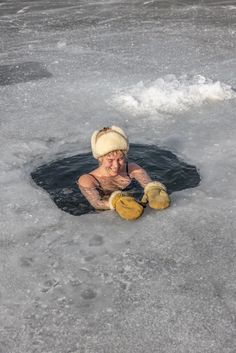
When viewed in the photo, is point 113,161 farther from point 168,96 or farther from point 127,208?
point 168,96

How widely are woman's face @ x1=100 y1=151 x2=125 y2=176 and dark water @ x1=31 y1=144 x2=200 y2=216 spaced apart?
35 cm

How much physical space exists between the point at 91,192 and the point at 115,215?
1.49ft

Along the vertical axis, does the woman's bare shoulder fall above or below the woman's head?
below

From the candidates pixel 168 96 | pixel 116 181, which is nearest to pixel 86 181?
pixel 116 181

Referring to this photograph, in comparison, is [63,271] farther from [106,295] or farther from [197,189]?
[197,189]

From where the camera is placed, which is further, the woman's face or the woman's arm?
the woman's face

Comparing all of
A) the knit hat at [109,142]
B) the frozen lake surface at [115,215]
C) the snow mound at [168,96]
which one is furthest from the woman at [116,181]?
the snow mound at [168,96]

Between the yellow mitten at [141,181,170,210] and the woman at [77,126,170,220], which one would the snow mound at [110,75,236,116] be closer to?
the woman at [77,126,170,220]

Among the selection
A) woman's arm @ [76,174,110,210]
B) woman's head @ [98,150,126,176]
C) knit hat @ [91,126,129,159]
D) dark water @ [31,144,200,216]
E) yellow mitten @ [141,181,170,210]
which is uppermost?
knit hat @ [91,126,129,159]

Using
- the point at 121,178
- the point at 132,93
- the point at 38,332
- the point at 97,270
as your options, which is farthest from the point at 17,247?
the point at 132,93

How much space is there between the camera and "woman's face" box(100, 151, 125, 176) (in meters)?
4.33

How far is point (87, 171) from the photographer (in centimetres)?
498

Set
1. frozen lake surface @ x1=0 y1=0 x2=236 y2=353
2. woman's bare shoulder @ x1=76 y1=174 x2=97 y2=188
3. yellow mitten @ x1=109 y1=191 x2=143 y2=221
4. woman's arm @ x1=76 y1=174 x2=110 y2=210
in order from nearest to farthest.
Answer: frozen lake surface @ x1=0 y1=0 x2=236 y2=353
yellow mitten @ x1=109 y1=191 x2=143 y2=221
woman's arm @ x1=76 y1=174 x2=110 y2=210
woman's bare shoulder @ x1=76 y1=174 x2=97 y2=188

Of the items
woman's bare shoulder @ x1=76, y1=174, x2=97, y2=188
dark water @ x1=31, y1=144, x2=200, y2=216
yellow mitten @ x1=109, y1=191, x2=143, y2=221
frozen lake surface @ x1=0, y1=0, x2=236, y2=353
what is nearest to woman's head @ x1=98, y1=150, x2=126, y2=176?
woman's bare shoulder @ x1=76, y1=174, x2=97, y2=188
